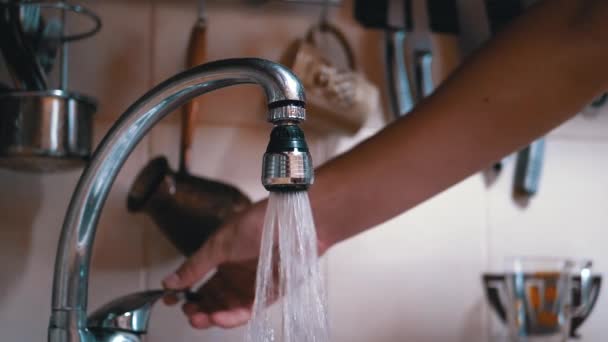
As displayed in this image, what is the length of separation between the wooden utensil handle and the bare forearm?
0.18 metres

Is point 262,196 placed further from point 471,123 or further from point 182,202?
point 471,123

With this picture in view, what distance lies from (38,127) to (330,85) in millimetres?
320

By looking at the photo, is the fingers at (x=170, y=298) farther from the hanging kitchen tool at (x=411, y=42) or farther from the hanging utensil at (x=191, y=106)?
the hanging kitchen tool at (x=411, y=42)

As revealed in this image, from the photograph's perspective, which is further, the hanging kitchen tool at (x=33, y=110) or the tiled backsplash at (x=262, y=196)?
the tiled backsplash at (x=262, y=196)

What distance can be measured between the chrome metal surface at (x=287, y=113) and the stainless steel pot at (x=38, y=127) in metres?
0.31

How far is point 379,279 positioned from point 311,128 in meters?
0.22

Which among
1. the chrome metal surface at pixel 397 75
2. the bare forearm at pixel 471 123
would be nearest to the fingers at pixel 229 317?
the bare forearm at pixel 471 123

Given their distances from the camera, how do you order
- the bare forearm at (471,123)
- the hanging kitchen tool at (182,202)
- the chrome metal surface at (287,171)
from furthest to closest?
1. the hanging kitchen tool at (182,202)
2. the bare forearm at (471,123)
3. the chrome metal surface at (287,171)

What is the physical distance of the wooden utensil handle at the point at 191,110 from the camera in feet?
2.36

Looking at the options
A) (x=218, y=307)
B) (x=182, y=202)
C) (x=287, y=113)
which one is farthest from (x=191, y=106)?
(x=287, y=113)

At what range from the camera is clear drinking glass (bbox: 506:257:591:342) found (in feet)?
2.47

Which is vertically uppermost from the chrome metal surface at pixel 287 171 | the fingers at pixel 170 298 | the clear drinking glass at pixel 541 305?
the chrome metal surface at pixel 287 171

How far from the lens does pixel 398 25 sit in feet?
2.68

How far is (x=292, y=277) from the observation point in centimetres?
43
